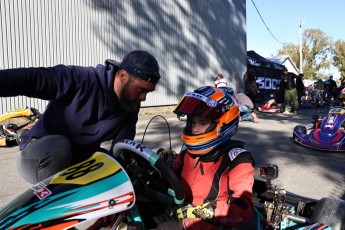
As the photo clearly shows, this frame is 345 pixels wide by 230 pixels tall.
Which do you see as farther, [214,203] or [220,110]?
[220,110]

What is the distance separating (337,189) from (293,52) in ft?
209

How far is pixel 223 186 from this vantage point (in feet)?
8.25

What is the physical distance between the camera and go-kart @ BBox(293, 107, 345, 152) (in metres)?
7.06

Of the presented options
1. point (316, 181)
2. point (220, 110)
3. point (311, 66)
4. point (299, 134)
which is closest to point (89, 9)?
point (299, 134)

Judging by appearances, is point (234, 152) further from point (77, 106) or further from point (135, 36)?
point (135, 36)

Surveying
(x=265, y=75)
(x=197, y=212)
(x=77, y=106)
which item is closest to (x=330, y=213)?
(x=197, y=212)

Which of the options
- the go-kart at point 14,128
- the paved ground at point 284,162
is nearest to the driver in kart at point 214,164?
the paved ground at point 284,162

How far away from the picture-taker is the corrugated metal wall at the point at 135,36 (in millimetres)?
10289

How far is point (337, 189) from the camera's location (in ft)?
15.6

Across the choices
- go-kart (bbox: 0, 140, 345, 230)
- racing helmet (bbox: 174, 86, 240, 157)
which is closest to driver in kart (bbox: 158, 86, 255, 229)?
racing helmet (bbox: 174, 86, 240, 157)

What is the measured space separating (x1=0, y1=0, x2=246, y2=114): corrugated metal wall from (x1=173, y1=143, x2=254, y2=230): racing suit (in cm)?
850

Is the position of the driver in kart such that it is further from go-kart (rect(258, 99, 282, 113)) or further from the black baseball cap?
go-kart (rect(258, 99, 282, 113))

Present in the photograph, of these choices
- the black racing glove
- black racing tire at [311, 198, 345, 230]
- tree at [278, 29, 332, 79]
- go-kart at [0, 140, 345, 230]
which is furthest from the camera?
tree at [278, 29, 332, 79]

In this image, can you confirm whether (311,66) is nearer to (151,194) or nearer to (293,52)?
(293,52)
